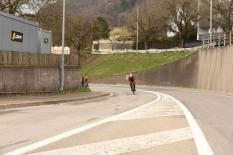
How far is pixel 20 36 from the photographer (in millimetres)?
32906

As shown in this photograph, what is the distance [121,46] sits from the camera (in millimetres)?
126375

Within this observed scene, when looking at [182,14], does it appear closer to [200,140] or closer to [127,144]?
[200,140]

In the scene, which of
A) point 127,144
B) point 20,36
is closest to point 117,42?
point 20,36

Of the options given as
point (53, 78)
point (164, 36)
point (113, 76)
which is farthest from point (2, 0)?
point (164, 36)

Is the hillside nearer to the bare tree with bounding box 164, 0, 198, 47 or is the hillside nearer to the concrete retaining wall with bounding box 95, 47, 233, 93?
the bare tree with bounding box 164, 0, 198, 47

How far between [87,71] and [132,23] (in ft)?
71.8

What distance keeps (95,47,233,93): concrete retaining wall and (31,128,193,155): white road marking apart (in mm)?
30387

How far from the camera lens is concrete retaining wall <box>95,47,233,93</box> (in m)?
45.1

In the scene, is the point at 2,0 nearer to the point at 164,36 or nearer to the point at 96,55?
the point at 96,55

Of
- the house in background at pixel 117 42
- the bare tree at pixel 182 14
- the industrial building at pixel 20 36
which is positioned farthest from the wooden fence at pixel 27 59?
the house in background at pixel 117 42

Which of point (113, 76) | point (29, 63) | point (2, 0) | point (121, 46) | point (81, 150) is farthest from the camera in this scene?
point (121, 46)

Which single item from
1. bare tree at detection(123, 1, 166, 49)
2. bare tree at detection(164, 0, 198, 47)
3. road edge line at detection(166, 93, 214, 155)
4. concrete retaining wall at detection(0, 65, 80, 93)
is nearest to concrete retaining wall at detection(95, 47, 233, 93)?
concrete retaining wall at detection(0, 65, 80, 93)

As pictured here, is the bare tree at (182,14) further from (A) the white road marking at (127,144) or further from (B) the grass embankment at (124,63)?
(A) the white road marking at (127,144)

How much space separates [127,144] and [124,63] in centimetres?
7998
